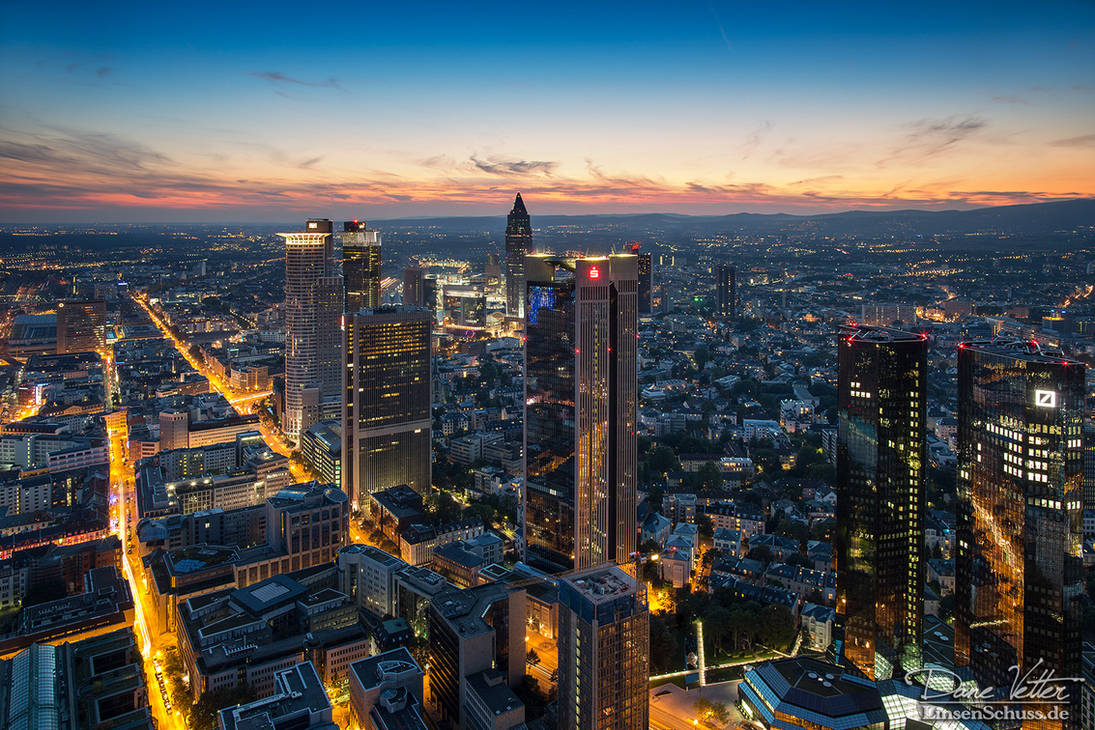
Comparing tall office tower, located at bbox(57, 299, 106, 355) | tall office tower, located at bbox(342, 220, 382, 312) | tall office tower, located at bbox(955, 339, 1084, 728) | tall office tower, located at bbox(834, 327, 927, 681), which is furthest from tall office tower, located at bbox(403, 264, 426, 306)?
tall office tower, located at bbox(955, 339, 1084, 728)

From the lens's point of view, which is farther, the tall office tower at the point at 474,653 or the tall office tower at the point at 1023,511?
the tall office tower at the point at 474,653

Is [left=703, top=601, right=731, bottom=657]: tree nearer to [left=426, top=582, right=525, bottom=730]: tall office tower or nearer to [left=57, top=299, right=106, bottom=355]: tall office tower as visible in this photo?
[left=426, top=582, right=525, bottom=730]: tall office tower

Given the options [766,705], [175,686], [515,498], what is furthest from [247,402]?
[766,705]

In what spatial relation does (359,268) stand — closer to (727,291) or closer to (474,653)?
(474,653)

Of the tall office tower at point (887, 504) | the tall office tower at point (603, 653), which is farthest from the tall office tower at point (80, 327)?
the tall office tower at point (887, 504)

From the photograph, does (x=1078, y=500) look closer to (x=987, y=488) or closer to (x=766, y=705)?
(x=987, y=488)

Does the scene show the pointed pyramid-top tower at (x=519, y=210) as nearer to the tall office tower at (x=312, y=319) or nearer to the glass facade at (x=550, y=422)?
the tall office tower at (x=312, y=319)
